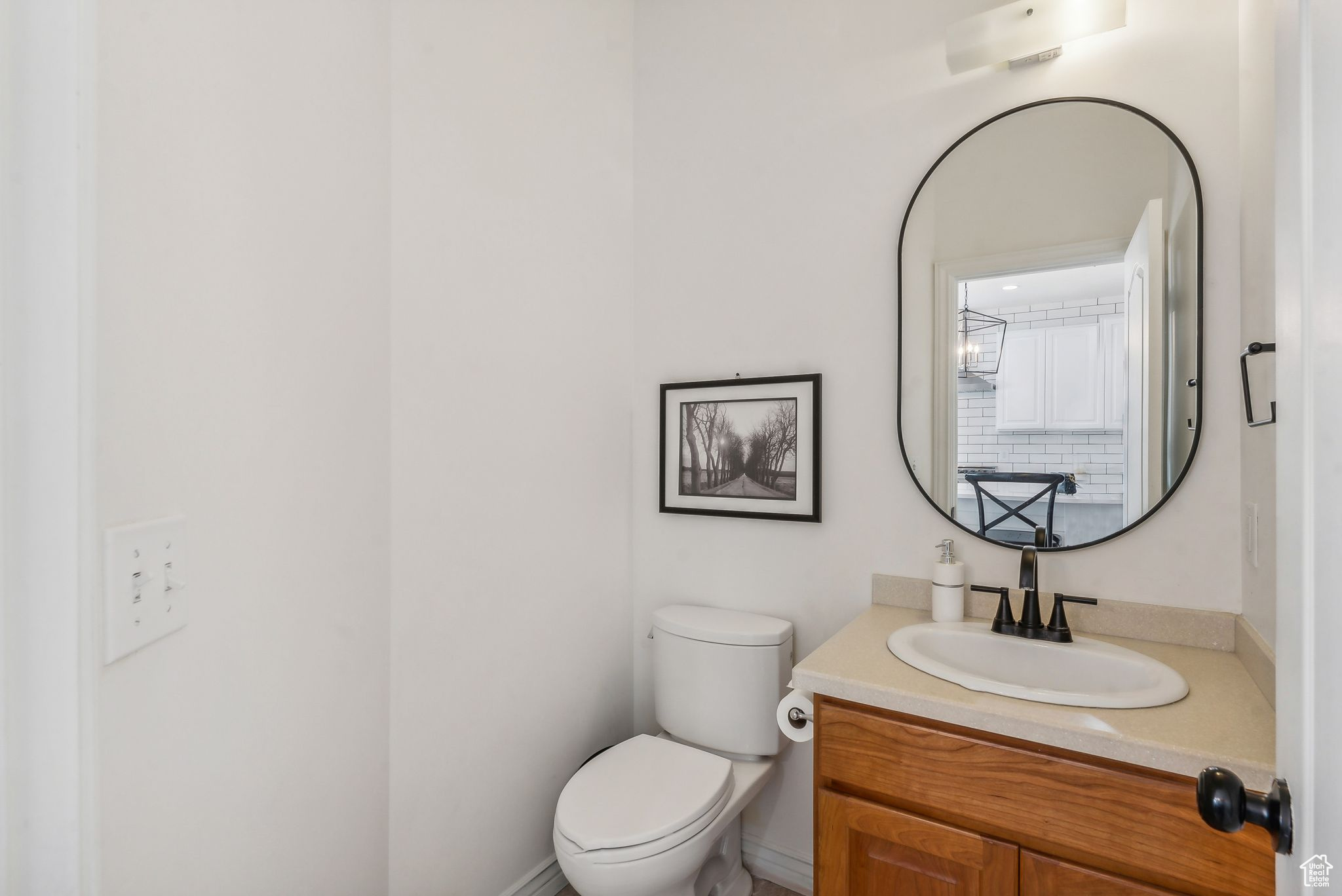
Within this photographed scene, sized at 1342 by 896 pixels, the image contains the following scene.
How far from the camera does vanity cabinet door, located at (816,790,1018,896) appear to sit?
1.05 metres

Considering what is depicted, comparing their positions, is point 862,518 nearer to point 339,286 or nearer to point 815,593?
point 815,593

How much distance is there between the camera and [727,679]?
5.50ft

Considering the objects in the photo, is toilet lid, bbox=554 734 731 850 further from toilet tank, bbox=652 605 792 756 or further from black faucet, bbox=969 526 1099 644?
black faucet, bbox=969 526 1099 644

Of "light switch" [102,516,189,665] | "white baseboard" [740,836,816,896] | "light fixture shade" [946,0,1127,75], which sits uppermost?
"light fixture shade" [946,0,1127,75]

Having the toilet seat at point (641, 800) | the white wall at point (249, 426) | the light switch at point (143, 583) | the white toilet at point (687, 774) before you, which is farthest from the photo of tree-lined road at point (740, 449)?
the light switch at point (143, 583)

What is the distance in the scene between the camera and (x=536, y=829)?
5.57 feet

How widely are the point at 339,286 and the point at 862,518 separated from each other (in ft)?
4.26

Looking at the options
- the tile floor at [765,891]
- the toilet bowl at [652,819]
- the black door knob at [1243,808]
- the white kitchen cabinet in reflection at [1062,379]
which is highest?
the white kitchen cabinet in reflection at [1062,379]

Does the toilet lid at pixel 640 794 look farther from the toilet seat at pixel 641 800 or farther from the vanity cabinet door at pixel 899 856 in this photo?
the vanity cabinet door at pixel 899 856

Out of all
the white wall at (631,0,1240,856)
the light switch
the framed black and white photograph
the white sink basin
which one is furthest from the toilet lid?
the light switch

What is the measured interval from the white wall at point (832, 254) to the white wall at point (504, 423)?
16cm

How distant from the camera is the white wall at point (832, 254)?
4.35 feet

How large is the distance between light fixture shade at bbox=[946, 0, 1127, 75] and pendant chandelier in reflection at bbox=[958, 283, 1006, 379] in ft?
1.68

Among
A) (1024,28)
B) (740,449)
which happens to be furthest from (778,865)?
(1024,28)
